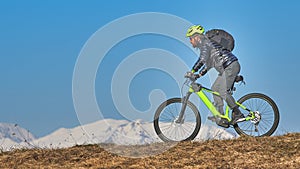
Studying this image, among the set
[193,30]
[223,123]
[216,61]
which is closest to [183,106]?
[223,123]

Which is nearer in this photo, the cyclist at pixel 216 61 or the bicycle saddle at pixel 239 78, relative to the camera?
the cyclist at pixel 216 61

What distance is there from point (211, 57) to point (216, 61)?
0.49ft

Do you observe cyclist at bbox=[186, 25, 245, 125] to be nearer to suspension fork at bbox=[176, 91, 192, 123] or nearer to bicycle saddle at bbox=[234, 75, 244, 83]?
bicycle saddle at bbox=[234, 75, 244, 83]

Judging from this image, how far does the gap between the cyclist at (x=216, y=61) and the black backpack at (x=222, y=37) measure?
0.09 meters

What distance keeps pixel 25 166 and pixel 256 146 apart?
4686 mm

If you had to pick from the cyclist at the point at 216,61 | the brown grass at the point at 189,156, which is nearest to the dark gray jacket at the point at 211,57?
the cyclist at the point at 216,61

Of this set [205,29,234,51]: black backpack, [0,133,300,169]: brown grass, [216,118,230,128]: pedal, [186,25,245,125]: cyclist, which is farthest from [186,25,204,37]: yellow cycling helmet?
[0,133,300,169]: brown grass

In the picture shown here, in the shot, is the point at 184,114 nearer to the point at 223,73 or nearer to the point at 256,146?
the point at 223,73

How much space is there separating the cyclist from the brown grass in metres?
1.32

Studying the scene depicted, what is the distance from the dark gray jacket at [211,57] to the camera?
11102 mm

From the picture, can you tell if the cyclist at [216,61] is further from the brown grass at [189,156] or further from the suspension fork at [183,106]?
the brown grass at [189,156]

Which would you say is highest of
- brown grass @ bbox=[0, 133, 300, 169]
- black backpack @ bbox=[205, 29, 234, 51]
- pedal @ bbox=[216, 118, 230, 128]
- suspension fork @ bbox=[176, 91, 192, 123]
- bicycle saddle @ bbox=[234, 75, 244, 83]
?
black backpack @ bbox=[205, 29, 234, 51]

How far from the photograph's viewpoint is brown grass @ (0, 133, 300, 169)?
9.12 metres

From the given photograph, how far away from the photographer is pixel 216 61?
36.8ft
